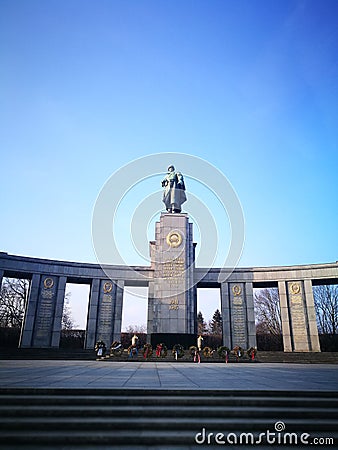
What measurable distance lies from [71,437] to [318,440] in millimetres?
3662

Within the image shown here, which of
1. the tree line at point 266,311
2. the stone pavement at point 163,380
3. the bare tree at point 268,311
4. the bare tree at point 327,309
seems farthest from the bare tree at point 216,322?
the stone pavement at point 163,380

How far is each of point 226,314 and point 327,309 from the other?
23.0m

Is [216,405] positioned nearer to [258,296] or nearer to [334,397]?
[334,397]

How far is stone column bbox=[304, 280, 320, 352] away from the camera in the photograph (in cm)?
2745

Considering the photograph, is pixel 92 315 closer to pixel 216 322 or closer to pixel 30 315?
pixel 30 315

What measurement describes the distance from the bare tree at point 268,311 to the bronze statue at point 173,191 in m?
28.6

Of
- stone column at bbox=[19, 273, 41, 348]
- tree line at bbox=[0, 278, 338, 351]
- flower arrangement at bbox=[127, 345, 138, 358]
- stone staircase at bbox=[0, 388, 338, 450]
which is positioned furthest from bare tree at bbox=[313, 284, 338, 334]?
stone staircase at bbox=[0, 388, 338, 450]

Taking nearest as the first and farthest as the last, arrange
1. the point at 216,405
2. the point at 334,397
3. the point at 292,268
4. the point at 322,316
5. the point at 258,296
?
the point at 216,405, the point at 334,397, the point at 292,268, the point at 322,316, the point at 258,296

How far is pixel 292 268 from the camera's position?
30609 millimetres

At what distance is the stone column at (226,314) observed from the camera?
28.5 metres

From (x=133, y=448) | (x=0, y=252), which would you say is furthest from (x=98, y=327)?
(x=133, y=448)

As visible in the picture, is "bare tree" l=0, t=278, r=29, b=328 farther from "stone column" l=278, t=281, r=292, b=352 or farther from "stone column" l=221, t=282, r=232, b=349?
"stone column" l=278, t=281, r=292, b=352

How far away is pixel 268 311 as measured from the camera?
167 ft

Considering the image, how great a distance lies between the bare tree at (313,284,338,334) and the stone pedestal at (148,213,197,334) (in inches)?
1041
